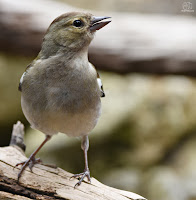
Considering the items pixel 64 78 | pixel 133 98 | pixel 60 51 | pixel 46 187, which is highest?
pixel 60 51

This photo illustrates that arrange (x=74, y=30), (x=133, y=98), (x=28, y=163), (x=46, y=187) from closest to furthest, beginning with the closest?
(x=74, y=30)
(x=46, y=187)
(x=28, y=163)
(x=133, y=98)


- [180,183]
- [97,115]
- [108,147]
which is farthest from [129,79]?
[97,115]

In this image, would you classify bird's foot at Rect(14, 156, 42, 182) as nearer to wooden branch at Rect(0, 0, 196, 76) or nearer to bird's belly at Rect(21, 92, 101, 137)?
bird's belly at Rect(21, 92, 101, 137)

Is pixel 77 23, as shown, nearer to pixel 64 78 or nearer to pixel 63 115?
pixel 64 78

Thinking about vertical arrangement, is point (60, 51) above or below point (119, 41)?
above

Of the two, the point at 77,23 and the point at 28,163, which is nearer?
the point at 77,23

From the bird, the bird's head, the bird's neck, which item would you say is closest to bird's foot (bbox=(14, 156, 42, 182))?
the bird

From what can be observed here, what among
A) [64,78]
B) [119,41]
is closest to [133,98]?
[119,41]

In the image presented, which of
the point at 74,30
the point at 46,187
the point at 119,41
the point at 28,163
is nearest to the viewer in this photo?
the point at 74,30
